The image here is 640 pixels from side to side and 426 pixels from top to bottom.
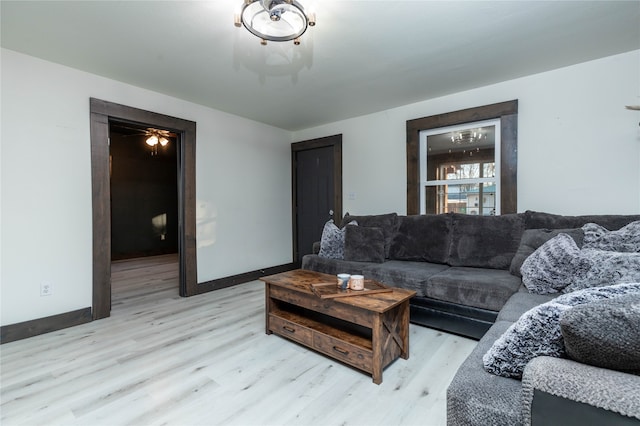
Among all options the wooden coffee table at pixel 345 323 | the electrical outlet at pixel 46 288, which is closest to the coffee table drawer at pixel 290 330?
the wooden coffee table at pixel 345 323

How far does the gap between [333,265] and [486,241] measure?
60.1 inches

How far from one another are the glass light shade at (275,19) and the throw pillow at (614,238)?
2.49 m

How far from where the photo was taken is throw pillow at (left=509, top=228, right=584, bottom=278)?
237 centimetres

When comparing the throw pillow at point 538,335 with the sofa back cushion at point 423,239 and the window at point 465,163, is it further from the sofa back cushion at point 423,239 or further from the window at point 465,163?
the window at point 465,163

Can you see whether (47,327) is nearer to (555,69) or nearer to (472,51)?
(472,51)

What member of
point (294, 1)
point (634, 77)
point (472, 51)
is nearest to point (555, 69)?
point (634, 77)

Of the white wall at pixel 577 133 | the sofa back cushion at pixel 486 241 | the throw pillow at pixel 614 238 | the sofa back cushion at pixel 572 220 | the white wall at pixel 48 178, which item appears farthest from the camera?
the sofa back cushion at pixel 486 241

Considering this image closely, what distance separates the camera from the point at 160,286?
4.24 m

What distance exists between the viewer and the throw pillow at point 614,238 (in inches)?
79.0

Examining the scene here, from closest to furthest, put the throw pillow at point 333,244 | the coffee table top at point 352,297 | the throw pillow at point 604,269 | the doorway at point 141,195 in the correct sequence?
the throw pillow at point 604,269 < the coffee table top at point 352,297 < the throw pillow at point 333,244 < the doorway at point 141,195

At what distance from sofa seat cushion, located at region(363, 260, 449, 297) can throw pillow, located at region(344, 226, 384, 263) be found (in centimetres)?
15

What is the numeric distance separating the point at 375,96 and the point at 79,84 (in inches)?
122

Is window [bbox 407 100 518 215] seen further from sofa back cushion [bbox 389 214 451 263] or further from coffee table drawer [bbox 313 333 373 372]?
coffee table drawer [bbox 313 333 373 372]

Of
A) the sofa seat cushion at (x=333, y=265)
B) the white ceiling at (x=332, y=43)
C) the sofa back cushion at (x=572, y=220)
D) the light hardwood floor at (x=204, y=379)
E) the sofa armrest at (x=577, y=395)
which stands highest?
the white ceiling at (x=332, y=43)
